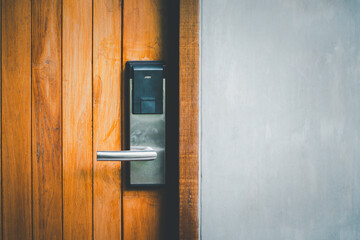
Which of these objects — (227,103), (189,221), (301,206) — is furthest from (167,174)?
(301,206)

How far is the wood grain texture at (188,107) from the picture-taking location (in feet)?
1.64

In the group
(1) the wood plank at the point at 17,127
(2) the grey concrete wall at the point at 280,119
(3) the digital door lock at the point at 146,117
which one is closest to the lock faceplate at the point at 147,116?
(3) the digital door lock at the point at 146,117

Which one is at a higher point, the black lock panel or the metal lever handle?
the black lock panel

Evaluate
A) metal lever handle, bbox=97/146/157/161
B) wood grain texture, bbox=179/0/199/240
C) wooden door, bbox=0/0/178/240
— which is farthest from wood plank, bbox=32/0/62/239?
wood grain texture, bbox=179/0/199/240

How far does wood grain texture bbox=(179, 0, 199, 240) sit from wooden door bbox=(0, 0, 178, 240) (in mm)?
36

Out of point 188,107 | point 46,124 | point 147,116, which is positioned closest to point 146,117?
point 147,116

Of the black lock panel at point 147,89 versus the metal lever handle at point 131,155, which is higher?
the black lock panel at point 147,89

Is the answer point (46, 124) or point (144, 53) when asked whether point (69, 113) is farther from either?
point (144, 53)

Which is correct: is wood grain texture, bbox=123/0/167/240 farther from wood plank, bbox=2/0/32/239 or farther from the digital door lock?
wood plank, bbox=2/0/32/239

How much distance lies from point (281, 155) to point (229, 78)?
219 mm

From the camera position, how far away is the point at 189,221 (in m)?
0.50

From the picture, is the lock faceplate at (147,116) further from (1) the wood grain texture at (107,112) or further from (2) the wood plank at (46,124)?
(2) the wood plank at (46,124)

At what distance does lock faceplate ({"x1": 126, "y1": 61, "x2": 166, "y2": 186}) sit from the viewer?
52 centimetres

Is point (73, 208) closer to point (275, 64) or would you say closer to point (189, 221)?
point (189, 221)
